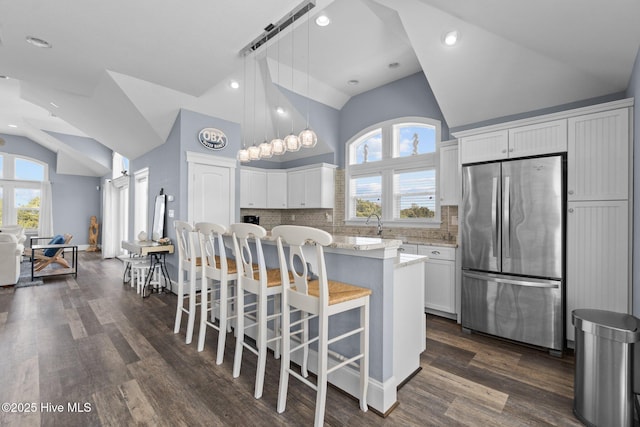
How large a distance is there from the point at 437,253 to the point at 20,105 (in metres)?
8.85

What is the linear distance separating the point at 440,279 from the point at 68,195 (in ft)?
38.9

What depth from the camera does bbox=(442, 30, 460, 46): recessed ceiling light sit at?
295 centimetres

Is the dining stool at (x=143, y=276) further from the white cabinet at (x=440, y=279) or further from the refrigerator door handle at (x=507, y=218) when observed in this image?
the refrigerator door handle at (x=507, y=218)

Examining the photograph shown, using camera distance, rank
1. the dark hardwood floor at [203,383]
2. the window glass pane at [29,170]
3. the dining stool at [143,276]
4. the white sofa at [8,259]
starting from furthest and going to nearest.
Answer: the window glass pane at [29,170], the white sofa at [8,259], the dining stool at [143,276], the dark hardwood floor at [203,383]

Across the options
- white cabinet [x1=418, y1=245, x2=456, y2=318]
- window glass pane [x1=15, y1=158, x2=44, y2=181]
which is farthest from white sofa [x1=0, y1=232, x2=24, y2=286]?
white cabinet [x1=418, y1=245, x2=456, y2=318]

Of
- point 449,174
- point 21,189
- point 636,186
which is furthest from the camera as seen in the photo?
point 21,189

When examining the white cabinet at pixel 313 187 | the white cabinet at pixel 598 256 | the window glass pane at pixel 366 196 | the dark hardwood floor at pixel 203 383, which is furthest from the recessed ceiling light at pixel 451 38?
the dark hardwood floor at pixel 203 383

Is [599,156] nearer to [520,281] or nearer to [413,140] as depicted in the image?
[520,281]

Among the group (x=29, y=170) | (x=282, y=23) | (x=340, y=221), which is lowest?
(x=340, y=221)

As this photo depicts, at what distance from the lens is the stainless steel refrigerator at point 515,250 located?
2.76 m

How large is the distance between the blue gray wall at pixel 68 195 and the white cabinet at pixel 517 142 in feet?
39.3

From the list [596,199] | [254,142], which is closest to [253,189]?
[254,142]

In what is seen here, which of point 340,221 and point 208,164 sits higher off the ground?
point 208,164

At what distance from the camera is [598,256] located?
262 cm
